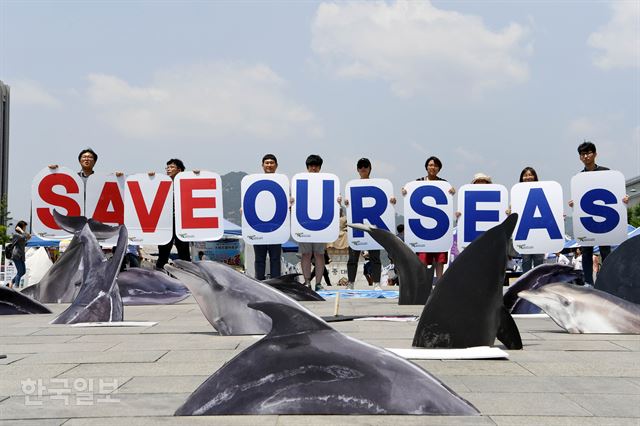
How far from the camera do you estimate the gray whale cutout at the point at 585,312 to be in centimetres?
812

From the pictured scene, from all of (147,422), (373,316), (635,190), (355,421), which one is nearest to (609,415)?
(355,421)

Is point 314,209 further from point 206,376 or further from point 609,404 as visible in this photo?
point 609,404

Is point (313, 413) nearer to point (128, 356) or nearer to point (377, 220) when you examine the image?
point (128, 356)

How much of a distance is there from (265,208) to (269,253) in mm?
853

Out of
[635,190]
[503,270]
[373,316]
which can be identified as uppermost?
[635,190]

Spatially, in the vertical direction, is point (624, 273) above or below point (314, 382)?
above

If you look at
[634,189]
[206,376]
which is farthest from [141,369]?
[634,189]

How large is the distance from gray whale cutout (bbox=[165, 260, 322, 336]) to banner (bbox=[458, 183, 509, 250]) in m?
7.22

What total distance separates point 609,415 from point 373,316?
602 cm

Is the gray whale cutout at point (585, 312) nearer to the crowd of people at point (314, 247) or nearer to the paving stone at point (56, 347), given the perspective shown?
the paving stone at point (56, 347)

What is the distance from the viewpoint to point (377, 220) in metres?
14.5

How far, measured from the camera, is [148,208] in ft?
48.0

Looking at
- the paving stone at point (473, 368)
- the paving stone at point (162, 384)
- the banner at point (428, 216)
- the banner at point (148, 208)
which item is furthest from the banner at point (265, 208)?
the paving stone at point (162, 384)

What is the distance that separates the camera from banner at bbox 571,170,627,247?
13.4 meters
